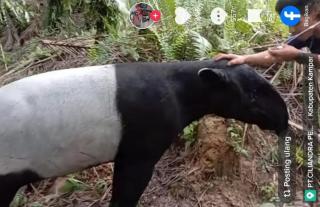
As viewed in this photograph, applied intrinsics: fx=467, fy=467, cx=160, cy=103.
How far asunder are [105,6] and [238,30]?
1.67m

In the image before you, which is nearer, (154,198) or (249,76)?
(249,76)

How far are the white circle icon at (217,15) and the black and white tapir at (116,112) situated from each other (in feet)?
6.78

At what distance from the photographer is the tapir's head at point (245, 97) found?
368 cm

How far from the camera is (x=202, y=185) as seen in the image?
14.5 ft

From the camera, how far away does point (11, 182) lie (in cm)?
321

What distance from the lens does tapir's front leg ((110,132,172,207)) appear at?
11.3 feet

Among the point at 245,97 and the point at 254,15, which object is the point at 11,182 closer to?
the point at 245,97

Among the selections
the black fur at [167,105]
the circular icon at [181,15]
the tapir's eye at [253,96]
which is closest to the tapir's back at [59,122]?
the black fur at [167,105]

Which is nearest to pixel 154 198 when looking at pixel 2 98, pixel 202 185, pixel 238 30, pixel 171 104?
pixel 202 185

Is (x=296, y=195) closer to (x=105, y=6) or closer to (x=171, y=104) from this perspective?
(x=171, y=104)

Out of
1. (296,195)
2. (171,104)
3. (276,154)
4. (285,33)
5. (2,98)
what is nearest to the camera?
(2,98)

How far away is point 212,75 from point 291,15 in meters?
0.87

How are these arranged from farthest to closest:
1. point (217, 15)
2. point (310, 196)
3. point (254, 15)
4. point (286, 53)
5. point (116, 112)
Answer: point (254, 15), point (217, 15), point (310, 196), point (286, 53), point (116, 112)

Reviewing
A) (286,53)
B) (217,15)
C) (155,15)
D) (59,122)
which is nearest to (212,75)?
(286,53)
